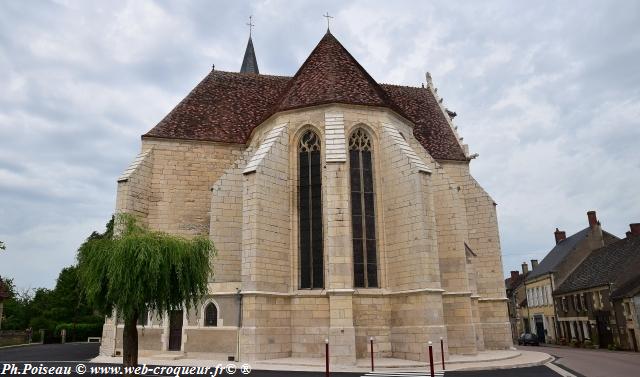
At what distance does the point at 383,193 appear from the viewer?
51.0 ft

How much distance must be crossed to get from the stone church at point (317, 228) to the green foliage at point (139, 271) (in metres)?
3.45

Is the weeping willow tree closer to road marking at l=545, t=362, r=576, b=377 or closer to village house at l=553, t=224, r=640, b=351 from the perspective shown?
road marking at l=545, t=362, r=576, b=377

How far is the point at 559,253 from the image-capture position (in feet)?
125

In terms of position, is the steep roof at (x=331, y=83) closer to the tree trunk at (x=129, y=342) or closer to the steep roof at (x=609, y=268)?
the tree trunk at (x=129, y=342)

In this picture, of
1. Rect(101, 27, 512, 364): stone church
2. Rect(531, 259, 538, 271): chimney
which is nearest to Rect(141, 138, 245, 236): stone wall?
Rect(101, 27, 512, 364): stone church

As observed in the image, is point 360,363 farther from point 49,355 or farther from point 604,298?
point 604,298

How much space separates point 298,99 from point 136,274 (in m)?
9.52

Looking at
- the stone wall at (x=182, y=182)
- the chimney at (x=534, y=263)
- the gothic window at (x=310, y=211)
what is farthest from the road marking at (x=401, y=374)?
the chimney at (x=534, y=263)

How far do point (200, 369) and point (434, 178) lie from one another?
33.8 feet

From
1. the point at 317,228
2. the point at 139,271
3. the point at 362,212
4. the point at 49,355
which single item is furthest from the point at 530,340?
the point at 139,271

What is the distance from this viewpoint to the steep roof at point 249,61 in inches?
1259

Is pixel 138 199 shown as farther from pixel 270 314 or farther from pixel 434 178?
pixel 434 178

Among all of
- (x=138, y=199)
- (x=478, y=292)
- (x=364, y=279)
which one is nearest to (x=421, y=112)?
(x=478, y=292)

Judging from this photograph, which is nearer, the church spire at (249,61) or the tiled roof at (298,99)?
the tiled roof at (298,99)
